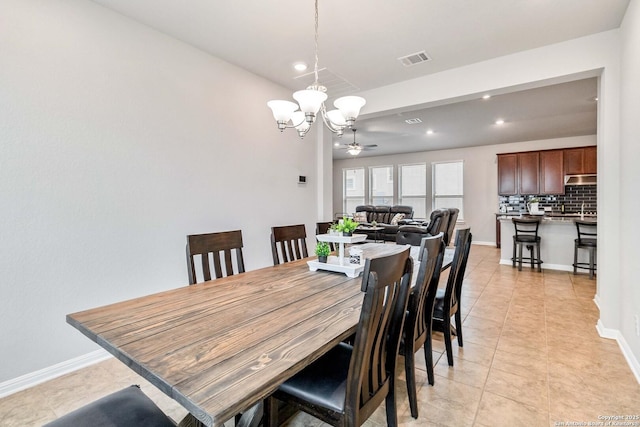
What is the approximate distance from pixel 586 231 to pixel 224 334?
6.16 metres

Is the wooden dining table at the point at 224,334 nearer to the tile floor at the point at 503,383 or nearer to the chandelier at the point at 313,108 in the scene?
the tile floor at the point at 503,383

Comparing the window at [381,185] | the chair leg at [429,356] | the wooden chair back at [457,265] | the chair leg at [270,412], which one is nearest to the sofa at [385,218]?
the window at [381,185]

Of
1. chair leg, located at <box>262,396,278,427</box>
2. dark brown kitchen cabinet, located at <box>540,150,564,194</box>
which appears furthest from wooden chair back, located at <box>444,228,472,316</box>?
dark brown kitchen cabinet, located at <box>540,150,564,194</box>

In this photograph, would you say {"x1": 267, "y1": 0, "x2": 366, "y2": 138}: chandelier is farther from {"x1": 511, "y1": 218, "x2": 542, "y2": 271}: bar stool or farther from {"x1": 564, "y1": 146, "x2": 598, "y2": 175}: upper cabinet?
{"x1": 564, "y1": 146, "x2": 598, "y2": 175}: upper cabinet

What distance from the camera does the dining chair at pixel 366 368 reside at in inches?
43.6

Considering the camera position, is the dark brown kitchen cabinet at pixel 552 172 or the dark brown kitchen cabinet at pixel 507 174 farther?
the dark brown kitchen cabinet at pixel 507 174

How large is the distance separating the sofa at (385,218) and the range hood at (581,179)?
3.55 meters

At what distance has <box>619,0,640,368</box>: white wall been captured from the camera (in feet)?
7.33

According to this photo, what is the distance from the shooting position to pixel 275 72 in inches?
144

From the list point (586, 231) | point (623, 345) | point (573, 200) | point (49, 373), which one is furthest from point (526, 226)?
point (49, 373)

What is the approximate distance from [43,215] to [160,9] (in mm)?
1776

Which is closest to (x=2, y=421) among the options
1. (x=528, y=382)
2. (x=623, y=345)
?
(x=528, y=382)

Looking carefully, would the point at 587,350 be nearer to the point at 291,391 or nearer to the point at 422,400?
the point at 422,400

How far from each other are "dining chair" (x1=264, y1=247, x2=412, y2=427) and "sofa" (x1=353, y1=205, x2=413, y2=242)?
19.3 ft
